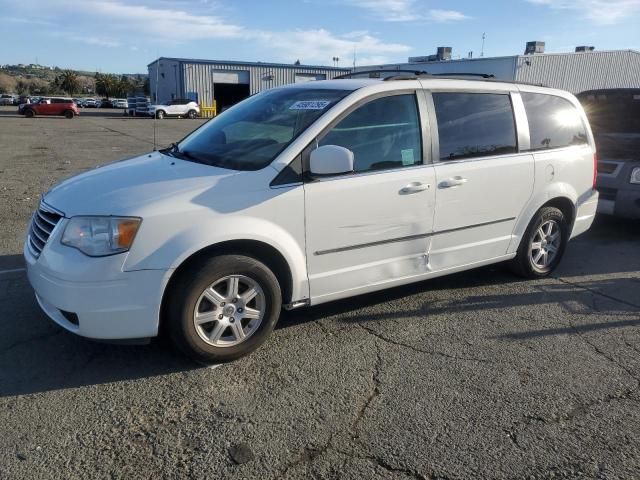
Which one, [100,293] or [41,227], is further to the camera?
[41,227]

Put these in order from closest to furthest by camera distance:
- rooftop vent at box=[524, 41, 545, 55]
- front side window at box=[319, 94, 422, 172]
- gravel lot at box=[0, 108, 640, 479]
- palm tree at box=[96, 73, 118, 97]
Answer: gravel lot at box=[0, 108, 640, 479] → front side window at box=[319, 94, 422, 172] → rooftop vent at box=[524, 41, 545, 55] → palm tree at box=[96, 73, 118, 97]

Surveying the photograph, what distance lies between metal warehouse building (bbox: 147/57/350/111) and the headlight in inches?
2015

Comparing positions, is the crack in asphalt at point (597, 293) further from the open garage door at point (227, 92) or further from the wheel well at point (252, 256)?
the open garage door at point (227, 92)

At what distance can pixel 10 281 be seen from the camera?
15.7 ft

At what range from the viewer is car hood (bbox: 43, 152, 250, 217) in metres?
3.22

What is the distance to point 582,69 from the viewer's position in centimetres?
→ 3703

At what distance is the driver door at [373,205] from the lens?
3697 mm

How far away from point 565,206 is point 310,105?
295 cm

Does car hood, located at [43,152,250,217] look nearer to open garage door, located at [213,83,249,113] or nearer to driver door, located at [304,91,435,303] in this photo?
driver door, located at [304,91,435,303]

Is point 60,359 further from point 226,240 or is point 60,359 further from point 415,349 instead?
point 415,349

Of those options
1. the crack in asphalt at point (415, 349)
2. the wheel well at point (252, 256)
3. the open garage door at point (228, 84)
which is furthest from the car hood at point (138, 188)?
the open garage door at point (228, 84)

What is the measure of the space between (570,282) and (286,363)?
10.7 feet

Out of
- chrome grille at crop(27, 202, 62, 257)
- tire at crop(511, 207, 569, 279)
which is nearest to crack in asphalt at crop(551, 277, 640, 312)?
tire at crop(511, 207, 569, 279)

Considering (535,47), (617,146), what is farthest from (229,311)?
(535,47)
